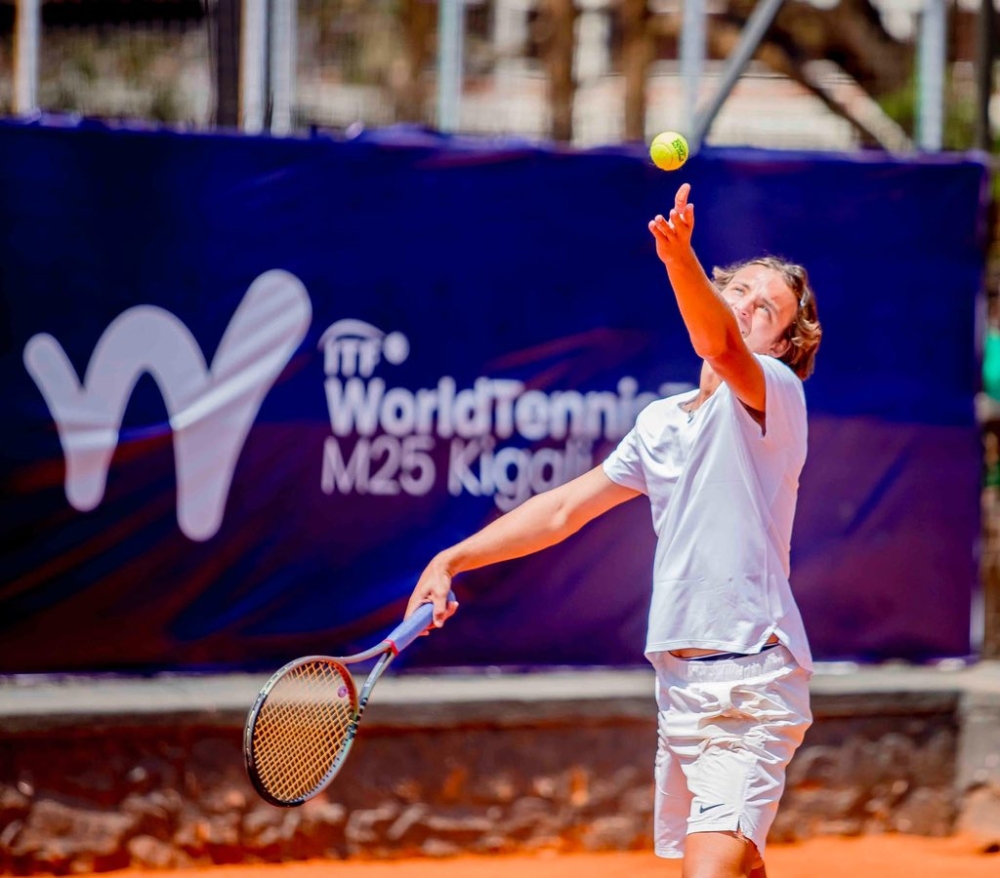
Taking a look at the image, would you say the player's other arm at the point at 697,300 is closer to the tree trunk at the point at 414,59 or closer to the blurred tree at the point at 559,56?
the tree trunk at the point at 414,59

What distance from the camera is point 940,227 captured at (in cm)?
607

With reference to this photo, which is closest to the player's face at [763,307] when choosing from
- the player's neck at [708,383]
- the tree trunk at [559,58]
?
the player's neck at [708,383]

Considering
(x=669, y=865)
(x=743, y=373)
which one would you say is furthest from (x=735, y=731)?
(x=669, y=865)

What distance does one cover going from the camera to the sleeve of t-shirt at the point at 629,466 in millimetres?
3643

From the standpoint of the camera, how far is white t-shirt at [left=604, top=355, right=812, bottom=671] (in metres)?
3.36

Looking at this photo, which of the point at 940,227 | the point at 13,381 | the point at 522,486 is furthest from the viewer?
the point at 940,227

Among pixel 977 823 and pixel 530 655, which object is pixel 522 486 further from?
pixel 977 823

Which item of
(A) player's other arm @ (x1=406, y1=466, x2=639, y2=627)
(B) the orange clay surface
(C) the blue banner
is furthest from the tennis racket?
(C) the blue banner

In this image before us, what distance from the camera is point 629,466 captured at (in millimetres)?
3650

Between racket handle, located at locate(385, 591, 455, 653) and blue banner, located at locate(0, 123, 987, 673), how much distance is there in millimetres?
2064

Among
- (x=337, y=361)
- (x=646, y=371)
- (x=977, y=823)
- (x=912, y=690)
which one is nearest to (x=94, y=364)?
(x=337, y=361)

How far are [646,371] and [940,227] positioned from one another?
1299 millimetres

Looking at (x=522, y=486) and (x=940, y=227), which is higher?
(x=940, y=227)

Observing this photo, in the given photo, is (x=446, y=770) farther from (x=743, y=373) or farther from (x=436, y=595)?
(x=743, y=373)
